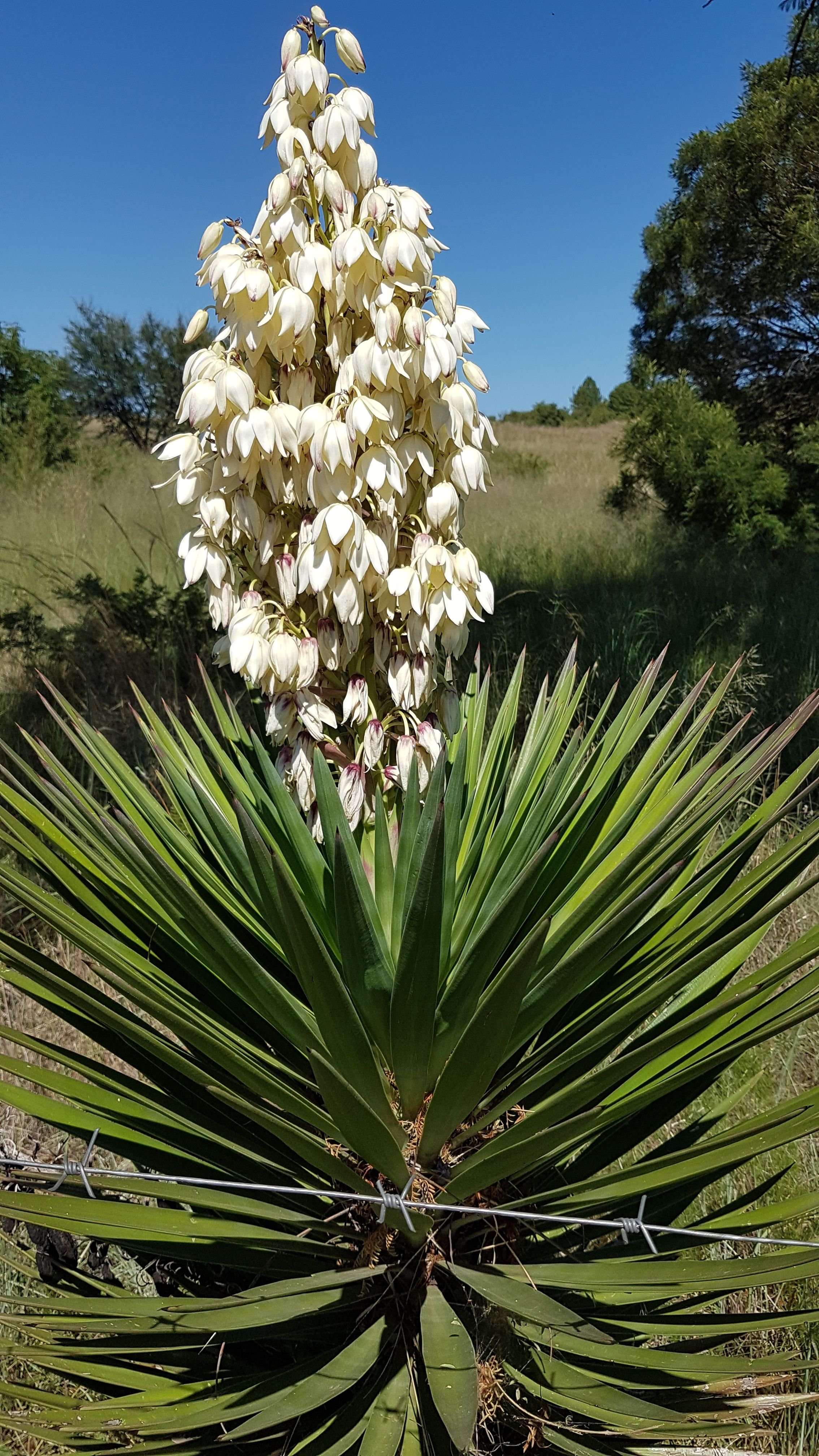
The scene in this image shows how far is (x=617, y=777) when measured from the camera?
1.92m

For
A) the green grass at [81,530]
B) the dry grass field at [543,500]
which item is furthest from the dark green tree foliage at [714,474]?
the green grass at [81,530]

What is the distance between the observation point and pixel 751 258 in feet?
23.7

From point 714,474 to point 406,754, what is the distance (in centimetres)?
766

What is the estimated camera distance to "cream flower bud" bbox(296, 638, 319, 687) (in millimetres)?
1297

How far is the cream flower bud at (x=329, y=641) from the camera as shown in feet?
4.33

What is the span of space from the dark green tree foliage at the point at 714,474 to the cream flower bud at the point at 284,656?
282 inches

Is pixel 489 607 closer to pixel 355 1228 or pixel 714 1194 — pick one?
pixel 355 1228

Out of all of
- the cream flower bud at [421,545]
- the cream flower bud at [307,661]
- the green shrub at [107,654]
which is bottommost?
the green shrub at [107,654]

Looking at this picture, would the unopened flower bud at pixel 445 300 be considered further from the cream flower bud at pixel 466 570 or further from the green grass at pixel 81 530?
the green grass at pixel 81 530

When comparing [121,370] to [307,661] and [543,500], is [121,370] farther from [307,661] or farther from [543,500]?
[307,661]

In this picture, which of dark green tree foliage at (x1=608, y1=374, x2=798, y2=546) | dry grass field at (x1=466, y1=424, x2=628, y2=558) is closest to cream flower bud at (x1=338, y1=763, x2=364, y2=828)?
dry grass field at (x1=466, y1=424, x2=628, y2=558)

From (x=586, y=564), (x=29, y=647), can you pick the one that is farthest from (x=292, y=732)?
(x=586, y=564)

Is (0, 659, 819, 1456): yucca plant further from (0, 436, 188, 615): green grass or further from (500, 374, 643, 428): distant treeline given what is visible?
(500, 374, 643, 428): distant treeline

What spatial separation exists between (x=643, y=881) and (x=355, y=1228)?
1.87 feet
